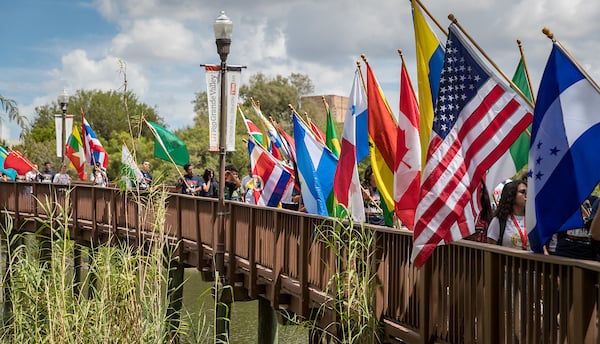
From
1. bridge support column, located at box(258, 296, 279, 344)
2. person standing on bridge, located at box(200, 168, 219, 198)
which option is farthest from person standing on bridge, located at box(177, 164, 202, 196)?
bridge support column, located at box(258, 296, 279, 344)

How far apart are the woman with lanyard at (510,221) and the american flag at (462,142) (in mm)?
274

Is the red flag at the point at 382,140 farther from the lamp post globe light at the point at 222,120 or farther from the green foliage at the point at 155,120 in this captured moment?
the green foliage at the point at 155,120

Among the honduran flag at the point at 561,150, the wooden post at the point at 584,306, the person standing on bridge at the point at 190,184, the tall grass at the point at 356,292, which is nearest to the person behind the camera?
the wooden post at the point at 584,306

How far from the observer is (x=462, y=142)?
8070mm

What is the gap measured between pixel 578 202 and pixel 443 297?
6.75 ft

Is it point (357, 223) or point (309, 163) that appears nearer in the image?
point (357, 223)

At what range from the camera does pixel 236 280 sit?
14961 millimetres

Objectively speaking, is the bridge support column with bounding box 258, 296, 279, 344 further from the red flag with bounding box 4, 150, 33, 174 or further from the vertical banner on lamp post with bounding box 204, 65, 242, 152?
the red flag with bounding box 4, 150, 33, 174

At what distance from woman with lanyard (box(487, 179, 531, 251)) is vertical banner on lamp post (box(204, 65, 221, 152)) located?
317 inches

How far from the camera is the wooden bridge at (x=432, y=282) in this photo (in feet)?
21.5

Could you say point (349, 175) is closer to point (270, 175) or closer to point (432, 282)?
point (432, 282)

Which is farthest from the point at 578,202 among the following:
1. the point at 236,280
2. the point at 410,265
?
the point at 236,280

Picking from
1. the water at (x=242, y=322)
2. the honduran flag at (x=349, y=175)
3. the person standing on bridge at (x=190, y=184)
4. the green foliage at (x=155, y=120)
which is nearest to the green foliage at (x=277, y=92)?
the green foliage at (x=155, y=120)

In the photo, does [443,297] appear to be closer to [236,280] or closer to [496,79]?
[496,79]
